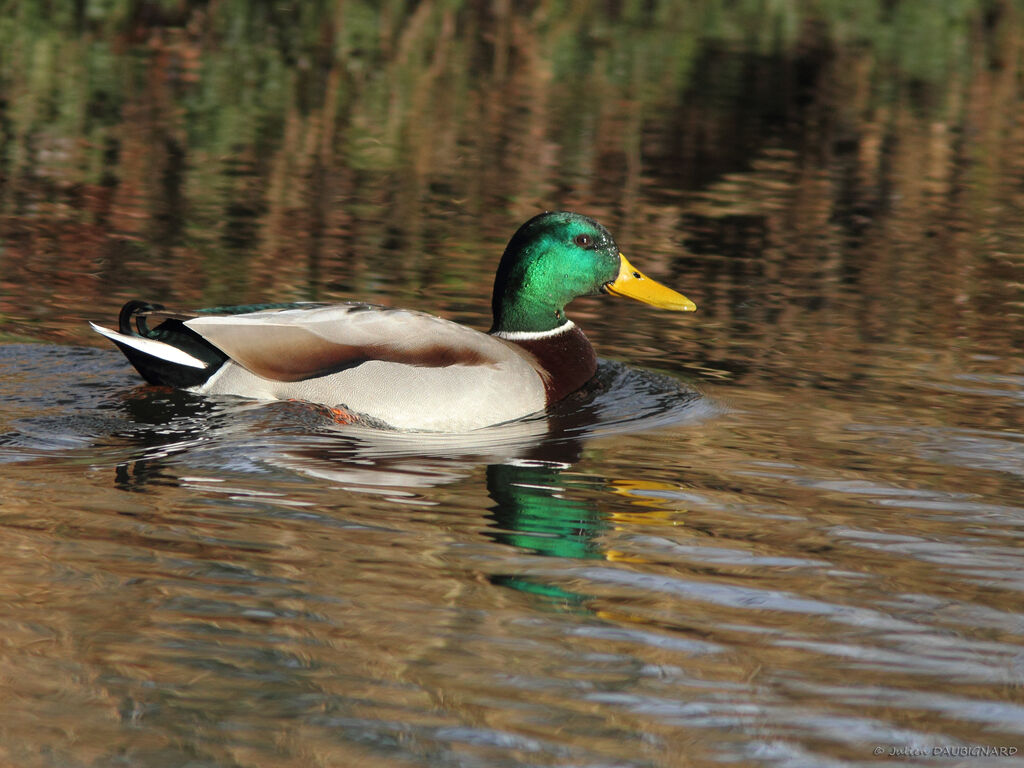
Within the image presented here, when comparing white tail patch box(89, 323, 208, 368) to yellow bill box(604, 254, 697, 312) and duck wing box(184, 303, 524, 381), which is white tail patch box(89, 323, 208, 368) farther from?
yellow bill box(604, 254, 697, 312)

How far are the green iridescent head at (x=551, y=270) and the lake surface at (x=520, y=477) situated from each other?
1.53ft

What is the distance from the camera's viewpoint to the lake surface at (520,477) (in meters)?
4.23

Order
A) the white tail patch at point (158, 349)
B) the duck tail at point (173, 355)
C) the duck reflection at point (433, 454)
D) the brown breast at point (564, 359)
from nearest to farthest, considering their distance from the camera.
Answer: the duck reflection at point (433, 454) → the white tail patch at point (158, 349) → the duck tail at point (173, 355) → the brown breast at point (564, 359)

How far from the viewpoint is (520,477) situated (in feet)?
A: 21.3

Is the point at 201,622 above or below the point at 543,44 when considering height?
below

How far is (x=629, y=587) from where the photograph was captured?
5.18 meters

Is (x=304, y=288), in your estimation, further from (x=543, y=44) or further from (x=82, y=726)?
(x=543, y=44)

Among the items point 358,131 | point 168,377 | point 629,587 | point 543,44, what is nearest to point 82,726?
point 629,587

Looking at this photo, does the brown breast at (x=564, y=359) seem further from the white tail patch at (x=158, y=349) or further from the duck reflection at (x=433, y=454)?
the white tail patch at (x=158, y=349)

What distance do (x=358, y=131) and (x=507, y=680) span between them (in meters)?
12.2

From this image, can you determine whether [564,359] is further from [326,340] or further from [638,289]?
[326,340]

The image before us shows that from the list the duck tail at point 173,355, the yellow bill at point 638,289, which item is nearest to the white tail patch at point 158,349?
the duck tail at point 173,355

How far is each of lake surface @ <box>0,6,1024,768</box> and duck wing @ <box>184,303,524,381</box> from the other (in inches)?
10.7

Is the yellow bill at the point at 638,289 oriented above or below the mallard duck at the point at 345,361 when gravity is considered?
above
